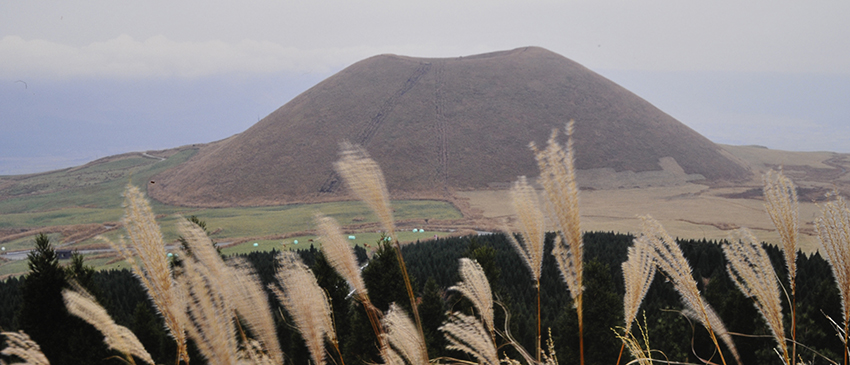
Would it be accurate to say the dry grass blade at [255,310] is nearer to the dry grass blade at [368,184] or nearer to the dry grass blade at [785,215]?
the dry grass blade at [368,184]

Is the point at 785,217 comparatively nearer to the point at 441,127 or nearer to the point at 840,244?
the point at 840,244

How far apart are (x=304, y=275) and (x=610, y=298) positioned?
6.05m

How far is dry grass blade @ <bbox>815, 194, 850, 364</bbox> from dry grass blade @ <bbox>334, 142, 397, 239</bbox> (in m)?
1.70

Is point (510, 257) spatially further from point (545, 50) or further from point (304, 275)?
point (545, 50)

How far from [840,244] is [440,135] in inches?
1745

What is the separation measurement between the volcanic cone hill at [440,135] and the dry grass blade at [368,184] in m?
35.9

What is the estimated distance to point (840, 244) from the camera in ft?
5.90

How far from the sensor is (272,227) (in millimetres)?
28938

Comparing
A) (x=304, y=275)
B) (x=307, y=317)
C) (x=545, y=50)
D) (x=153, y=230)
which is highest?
(x=545, y=50)

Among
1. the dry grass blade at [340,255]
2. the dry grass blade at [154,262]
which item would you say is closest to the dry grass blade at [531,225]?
the dry grass blade at [340,255]

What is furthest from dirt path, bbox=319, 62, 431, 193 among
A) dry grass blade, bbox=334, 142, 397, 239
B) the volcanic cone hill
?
dry grass blade, bbox=334, 142, 397, 239

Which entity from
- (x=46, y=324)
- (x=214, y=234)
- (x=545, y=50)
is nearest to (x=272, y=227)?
(x=214, y=234)

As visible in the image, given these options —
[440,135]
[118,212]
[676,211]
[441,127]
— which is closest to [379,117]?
[441,127]

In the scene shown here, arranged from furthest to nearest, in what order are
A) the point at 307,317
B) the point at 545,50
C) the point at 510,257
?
1. the point at 545,50
2. the point at 510,257
3. the point at 307,317
